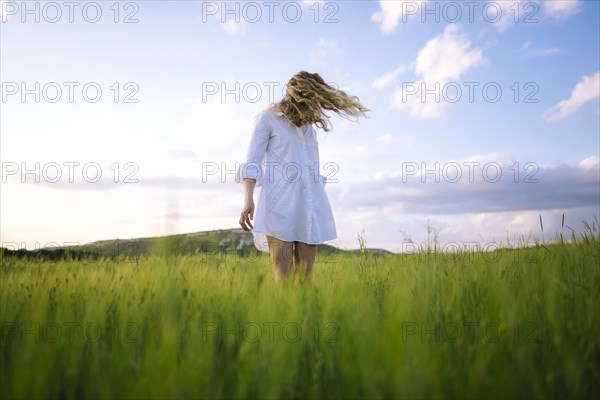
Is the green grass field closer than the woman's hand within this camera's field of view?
Yes

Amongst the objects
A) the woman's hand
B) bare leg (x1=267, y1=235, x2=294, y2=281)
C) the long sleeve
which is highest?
the long sleeve

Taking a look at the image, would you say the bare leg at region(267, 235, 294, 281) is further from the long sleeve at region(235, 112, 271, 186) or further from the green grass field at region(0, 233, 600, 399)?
the green grass field at region(0, 233, 600, 399)

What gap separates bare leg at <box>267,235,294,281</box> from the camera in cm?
376

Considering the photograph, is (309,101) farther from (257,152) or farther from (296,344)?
(296,344)

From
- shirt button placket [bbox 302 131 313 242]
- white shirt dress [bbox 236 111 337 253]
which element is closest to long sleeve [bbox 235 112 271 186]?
white shirt dress [bbox 236 111 337 253]

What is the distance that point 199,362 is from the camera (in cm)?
163

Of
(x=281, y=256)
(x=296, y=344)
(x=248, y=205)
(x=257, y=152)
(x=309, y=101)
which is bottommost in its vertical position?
(x=296, y=344)

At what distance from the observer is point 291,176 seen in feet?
13.0

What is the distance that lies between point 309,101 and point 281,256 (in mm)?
1478

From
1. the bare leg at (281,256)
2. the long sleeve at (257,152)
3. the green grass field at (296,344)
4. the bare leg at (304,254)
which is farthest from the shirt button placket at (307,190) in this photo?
the green grass field at (296,344)

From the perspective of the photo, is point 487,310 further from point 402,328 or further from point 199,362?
point 199,362

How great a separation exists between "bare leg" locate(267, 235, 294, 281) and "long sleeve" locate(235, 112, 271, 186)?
584mm

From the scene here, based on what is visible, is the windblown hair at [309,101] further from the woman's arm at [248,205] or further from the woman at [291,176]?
the woman's arm at [248,205]

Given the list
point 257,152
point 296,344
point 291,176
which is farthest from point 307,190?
point 296,344
